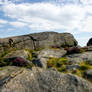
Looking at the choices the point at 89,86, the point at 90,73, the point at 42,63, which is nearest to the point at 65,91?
the point at 89,86

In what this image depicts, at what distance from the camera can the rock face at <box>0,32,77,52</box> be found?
91.4 feet

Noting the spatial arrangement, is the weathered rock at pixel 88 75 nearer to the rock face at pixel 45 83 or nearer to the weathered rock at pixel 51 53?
the rock face at pixel 45 83

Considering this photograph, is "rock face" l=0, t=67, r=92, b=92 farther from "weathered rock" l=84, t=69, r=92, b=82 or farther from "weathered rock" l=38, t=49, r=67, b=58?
"weathered rock" l=38, t=49, r=67, b=58

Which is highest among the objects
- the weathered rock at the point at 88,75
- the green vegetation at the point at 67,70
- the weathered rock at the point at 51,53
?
the weathered rock at the point at 88,75

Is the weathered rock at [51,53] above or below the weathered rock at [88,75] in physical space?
below

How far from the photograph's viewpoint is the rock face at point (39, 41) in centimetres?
2787

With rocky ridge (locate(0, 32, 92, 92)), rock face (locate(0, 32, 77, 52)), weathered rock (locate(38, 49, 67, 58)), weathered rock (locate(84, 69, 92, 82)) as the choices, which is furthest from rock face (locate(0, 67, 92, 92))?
rock face (locate(0, 32, 77, 52))

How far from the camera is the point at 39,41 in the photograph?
3025 cm

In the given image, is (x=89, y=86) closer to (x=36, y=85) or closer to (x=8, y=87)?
(x=36, y=85)

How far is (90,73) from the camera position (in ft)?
47.0

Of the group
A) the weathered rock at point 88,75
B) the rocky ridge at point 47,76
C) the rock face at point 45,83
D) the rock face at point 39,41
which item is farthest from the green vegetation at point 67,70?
the rock face at point 39,41

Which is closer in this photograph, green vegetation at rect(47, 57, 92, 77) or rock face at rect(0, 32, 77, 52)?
green vegetation at rect(47, 57, 92, 77)

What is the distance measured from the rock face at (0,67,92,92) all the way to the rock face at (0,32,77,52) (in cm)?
1463

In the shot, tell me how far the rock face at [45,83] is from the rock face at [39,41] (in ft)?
48.0
